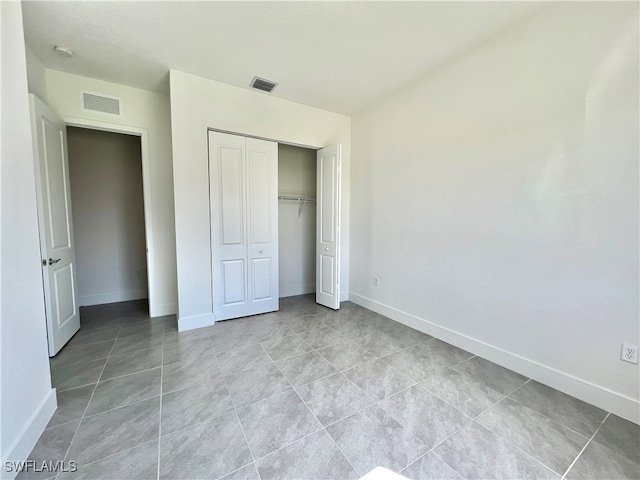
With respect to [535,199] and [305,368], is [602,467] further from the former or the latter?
[305,368]

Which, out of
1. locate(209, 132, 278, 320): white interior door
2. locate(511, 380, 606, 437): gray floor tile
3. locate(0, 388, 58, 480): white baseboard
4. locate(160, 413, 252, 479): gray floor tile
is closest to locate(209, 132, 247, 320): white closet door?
locate(209, 132, 278, 320): white interior door

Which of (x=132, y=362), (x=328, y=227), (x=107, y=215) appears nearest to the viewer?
(x=132, y=362)

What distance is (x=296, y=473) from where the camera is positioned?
1280mm

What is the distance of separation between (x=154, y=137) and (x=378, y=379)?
12.1 feet

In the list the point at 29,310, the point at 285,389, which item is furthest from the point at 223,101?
the point at 285,389

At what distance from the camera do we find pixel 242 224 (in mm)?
3262

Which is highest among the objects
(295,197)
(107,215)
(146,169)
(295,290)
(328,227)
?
(146,169)

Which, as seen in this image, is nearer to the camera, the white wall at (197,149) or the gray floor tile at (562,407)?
the gray floor tile at (562,407)

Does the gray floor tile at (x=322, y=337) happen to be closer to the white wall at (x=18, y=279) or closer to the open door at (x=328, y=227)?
the open door at (x=328, y=227)

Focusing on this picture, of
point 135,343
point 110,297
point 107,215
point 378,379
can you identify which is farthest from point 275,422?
point 107,215

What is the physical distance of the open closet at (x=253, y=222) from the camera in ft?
10.2

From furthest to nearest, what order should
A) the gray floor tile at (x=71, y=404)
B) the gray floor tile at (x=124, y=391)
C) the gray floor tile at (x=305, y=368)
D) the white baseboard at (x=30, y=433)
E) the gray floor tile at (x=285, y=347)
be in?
1. the gray floor tile at (x=285, y=347)
2. the gray floor tile at (x=305, y=368)
3. the gray floor tile at (x=124, y=391)
4. the gray floor tile at (x=71, y=404)
5. the white baseboard at (x=30, y=433)

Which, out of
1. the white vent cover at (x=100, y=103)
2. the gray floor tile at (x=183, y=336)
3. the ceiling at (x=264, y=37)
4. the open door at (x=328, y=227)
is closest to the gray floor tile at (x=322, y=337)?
the open door at (x=328, y=227)

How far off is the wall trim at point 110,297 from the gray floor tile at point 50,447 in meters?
2.88
